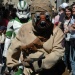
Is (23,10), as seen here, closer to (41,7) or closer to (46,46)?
(41,7)

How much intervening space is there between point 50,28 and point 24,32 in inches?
13.9

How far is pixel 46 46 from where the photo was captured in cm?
517

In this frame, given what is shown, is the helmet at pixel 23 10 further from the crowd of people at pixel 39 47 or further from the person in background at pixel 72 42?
the crowd of people at pixel 39 47

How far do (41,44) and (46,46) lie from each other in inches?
3.4

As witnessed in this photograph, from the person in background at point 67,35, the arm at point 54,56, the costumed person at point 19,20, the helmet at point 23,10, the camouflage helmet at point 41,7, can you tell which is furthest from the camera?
the person in background at point 67,35

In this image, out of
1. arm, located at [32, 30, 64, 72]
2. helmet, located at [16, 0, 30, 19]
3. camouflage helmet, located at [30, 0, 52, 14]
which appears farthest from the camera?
helmet, located at [16, 0, 30, 19]

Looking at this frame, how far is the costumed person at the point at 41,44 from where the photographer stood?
16.8ft

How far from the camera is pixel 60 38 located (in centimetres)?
519

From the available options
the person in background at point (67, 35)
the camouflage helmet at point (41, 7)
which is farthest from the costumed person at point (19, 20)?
the camouflage helmet at point (41, 7)

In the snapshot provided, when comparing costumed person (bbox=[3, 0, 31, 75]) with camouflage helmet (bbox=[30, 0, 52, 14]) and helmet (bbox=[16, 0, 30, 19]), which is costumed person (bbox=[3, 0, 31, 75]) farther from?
camouflage helmet (bbox=[30, 0, 52, 14])

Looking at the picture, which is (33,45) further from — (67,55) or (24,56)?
(67,55)

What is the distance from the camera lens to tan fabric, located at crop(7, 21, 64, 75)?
5.11 meters

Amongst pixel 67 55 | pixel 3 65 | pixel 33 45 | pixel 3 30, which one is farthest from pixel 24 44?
pixel 3 30

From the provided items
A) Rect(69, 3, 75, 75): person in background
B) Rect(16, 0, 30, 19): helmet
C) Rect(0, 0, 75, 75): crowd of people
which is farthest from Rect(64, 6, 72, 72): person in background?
Rect(0, 0, 75, 75): crowd of people
